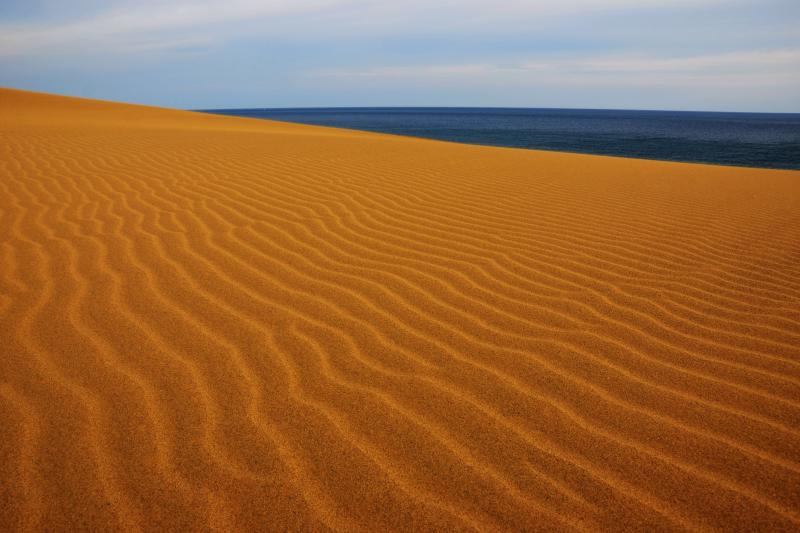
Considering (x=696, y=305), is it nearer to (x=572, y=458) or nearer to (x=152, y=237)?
(x=572, y=458)

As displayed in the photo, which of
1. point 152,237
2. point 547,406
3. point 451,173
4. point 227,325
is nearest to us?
point 547,406

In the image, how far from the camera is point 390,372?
2.24m

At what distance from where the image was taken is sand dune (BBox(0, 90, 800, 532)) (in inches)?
62.2

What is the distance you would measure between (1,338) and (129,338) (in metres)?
0.61

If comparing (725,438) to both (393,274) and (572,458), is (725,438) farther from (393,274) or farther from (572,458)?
(393,274)

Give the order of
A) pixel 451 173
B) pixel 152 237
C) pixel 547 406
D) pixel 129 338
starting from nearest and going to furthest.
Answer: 1. pixel 547 406
2. pixel 129 338
3. pixel 152 237
4. pixel 451 173

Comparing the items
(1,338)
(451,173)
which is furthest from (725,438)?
(451,173)

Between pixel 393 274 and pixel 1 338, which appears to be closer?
pixel 1 338

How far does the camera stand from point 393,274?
3336mm

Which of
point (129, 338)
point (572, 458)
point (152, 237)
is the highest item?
point (152, 237)

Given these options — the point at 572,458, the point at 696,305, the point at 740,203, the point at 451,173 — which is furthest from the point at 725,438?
the point at 451,173

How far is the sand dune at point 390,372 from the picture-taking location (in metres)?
1.58

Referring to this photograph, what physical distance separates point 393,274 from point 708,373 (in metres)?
1.89

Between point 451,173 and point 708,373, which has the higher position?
point 451,173
